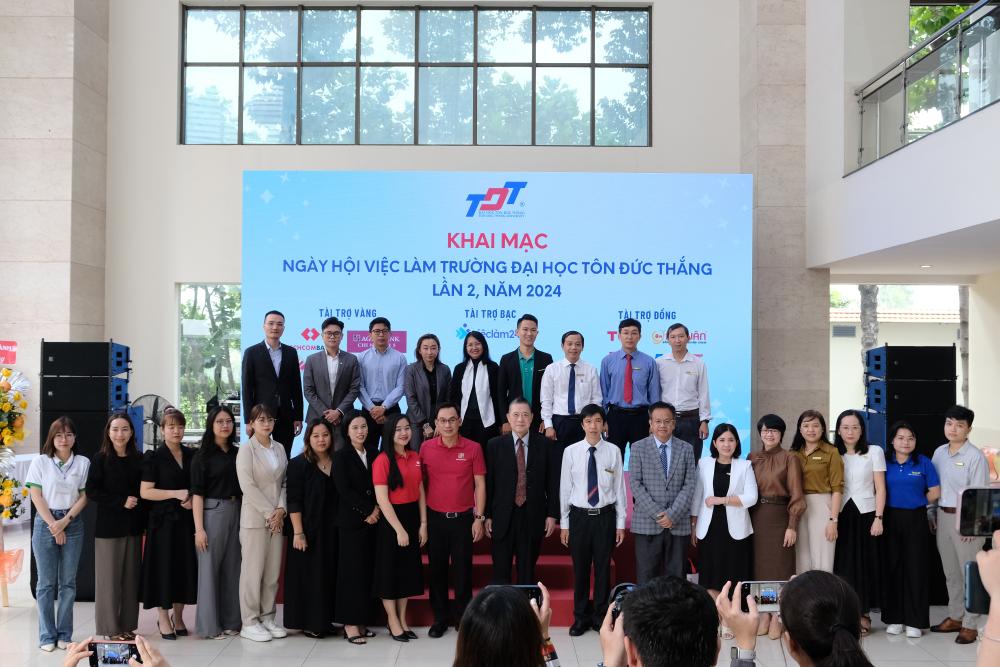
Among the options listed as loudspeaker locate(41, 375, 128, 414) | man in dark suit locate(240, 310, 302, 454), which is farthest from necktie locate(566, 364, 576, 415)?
loudspeaker locate(41, 375, 128, 414)

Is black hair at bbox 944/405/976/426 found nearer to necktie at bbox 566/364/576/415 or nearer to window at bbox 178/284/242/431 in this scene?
necktie at bbox 566/364/576/415

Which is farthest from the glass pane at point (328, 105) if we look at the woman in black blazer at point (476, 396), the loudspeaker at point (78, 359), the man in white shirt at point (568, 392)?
the man in white shirt at point (568, 392)

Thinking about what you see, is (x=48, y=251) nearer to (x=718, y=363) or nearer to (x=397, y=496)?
(x=397, y=496)

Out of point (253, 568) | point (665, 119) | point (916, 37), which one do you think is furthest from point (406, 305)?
point (916, 37)

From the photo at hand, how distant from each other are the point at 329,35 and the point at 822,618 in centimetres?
1006

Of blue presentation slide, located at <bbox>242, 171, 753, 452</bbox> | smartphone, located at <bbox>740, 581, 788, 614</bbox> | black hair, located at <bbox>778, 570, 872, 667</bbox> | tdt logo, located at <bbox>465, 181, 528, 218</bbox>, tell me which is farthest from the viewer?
tdt logo, located at <bbox>465, 181, 528, 218</bbox>

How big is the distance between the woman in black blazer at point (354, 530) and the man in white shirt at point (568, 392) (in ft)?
5.03

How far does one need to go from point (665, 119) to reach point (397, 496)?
646cm

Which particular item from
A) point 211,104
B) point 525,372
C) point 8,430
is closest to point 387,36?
point 211,104

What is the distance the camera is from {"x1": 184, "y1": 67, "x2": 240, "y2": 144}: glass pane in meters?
10.8

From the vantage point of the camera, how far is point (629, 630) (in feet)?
6.73

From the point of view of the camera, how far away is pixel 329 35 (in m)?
10.9

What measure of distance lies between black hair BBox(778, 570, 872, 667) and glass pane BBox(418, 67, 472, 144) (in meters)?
9.06

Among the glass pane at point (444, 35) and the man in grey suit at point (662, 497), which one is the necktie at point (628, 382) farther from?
the glass pane at point (444, 35)
